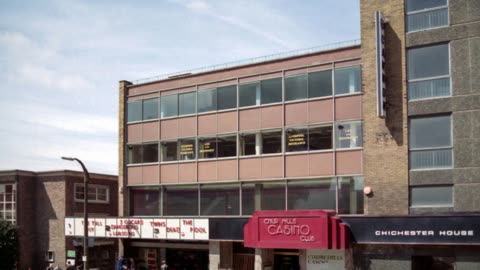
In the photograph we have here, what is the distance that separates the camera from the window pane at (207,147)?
3438 centimetres

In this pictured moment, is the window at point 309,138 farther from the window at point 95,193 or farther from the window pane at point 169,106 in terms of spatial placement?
the window at point 95,193

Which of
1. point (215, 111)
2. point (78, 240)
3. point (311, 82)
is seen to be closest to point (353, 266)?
point (311, 82)

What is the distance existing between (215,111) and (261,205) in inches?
234

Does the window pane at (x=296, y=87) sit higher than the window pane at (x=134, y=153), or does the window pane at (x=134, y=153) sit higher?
the window pane at (x=296, y=87)

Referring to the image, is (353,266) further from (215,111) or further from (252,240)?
(215,111)

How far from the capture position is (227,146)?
33.8m

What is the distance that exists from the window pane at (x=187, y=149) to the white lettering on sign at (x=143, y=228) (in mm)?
3679

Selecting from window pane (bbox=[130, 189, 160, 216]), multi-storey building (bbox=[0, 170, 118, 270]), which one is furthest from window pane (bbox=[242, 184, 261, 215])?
multi-storey building (bbox=[0, 170, 118, 270])

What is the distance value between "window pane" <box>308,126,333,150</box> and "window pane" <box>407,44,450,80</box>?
191 inches

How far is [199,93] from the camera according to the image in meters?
35.3

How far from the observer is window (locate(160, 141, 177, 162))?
118 feet

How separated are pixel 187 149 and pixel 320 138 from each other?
338 inches

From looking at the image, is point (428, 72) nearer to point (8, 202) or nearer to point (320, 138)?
point (320, 138)

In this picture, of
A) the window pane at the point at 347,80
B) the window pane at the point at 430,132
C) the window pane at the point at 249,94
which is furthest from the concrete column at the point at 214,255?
the window pane at the point at 430,132
